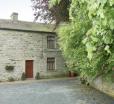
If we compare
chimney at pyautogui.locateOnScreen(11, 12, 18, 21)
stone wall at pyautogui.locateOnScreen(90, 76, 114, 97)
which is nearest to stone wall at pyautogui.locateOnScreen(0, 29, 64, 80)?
chimney at pyautogui.locateOnScreen(11, 12, 18, 21)

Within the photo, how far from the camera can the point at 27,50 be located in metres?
28.0

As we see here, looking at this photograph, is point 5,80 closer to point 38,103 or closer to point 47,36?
point 47,36

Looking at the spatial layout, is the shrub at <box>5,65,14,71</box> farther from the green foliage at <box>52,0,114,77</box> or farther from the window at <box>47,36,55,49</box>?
the green foliage at <box>52,0,114,77</box>

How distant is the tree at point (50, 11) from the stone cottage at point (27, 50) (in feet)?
7.47

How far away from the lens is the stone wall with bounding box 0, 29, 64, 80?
2648 centimetres

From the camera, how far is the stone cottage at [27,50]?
26547 millimetres

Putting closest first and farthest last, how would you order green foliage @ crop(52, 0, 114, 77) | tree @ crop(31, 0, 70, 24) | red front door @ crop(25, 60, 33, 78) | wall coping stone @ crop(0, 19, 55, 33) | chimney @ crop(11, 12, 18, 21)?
green foliage @ crop(52, 0, 114, 77) < tree @ crop(31, 0, 70, 24) < wall coping stone @ crop(0, 19, 55, 33) < red front door @ crop(25, 60, 33, 78) < chimney @ crop(11, 12, 18, 21)

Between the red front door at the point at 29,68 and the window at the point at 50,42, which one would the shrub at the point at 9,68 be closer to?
the red front door at the point at 29,68

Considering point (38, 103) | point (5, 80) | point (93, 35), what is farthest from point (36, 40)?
point (93, 35)

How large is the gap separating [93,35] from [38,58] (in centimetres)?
2595

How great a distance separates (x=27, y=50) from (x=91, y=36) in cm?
2536

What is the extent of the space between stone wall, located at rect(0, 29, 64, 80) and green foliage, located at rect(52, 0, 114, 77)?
10.2m

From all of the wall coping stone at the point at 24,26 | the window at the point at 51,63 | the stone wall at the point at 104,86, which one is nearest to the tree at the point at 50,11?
the wall coping stone at the point at 24,26

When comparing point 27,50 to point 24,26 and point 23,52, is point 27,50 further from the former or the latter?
point 24,26
